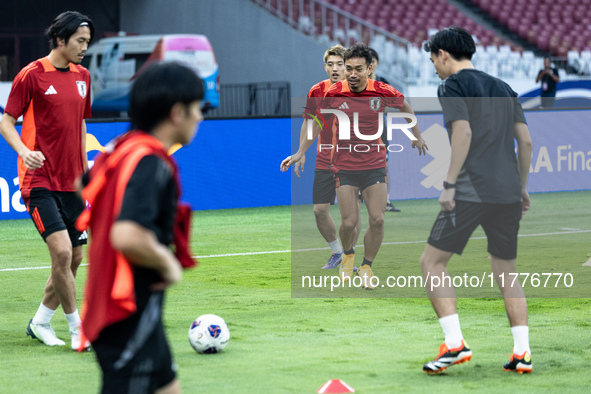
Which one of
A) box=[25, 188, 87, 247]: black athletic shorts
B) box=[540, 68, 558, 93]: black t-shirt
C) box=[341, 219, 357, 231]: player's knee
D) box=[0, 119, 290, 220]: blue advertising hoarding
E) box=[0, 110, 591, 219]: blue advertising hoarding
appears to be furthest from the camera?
box=[540, 68, 558, 93]: black t-shirt

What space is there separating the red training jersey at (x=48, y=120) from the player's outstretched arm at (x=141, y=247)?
339 centimetres

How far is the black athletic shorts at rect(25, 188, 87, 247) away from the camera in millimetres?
6188

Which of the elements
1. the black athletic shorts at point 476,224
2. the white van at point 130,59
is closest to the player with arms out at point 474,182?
the black athletic shorts at point 476,224

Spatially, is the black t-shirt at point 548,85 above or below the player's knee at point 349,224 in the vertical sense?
below

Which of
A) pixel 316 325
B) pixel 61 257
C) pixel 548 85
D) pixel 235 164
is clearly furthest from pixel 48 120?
pixel 548 85

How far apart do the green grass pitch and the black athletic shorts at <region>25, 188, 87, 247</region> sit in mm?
823

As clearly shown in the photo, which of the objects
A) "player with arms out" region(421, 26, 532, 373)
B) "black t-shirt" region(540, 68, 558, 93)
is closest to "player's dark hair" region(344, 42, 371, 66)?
"player with arms out" region(421, 26, 532, 373)

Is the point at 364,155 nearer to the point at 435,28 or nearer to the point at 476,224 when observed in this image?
the point at 476,224

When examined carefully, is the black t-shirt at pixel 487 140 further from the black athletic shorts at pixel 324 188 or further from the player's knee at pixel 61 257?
the black athletic shorts at pixel 324 188

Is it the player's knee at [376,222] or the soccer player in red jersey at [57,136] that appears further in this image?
the player's knee at [376,222]

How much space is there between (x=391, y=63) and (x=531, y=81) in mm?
3726

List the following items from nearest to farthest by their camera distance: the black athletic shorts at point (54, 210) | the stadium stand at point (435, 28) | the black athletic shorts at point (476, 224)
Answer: the black athletic shorts at point (476, 224)
the black athletic shorts at point (54, 210)
the stadium stand at point (435, 28)

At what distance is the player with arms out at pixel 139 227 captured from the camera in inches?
120

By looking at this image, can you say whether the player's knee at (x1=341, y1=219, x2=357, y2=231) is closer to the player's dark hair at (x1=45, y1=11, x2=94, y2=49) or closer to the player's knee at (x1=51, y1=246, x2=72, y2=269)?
the player's knee at (x1=51, y1=246, x2=72, y2=269)
